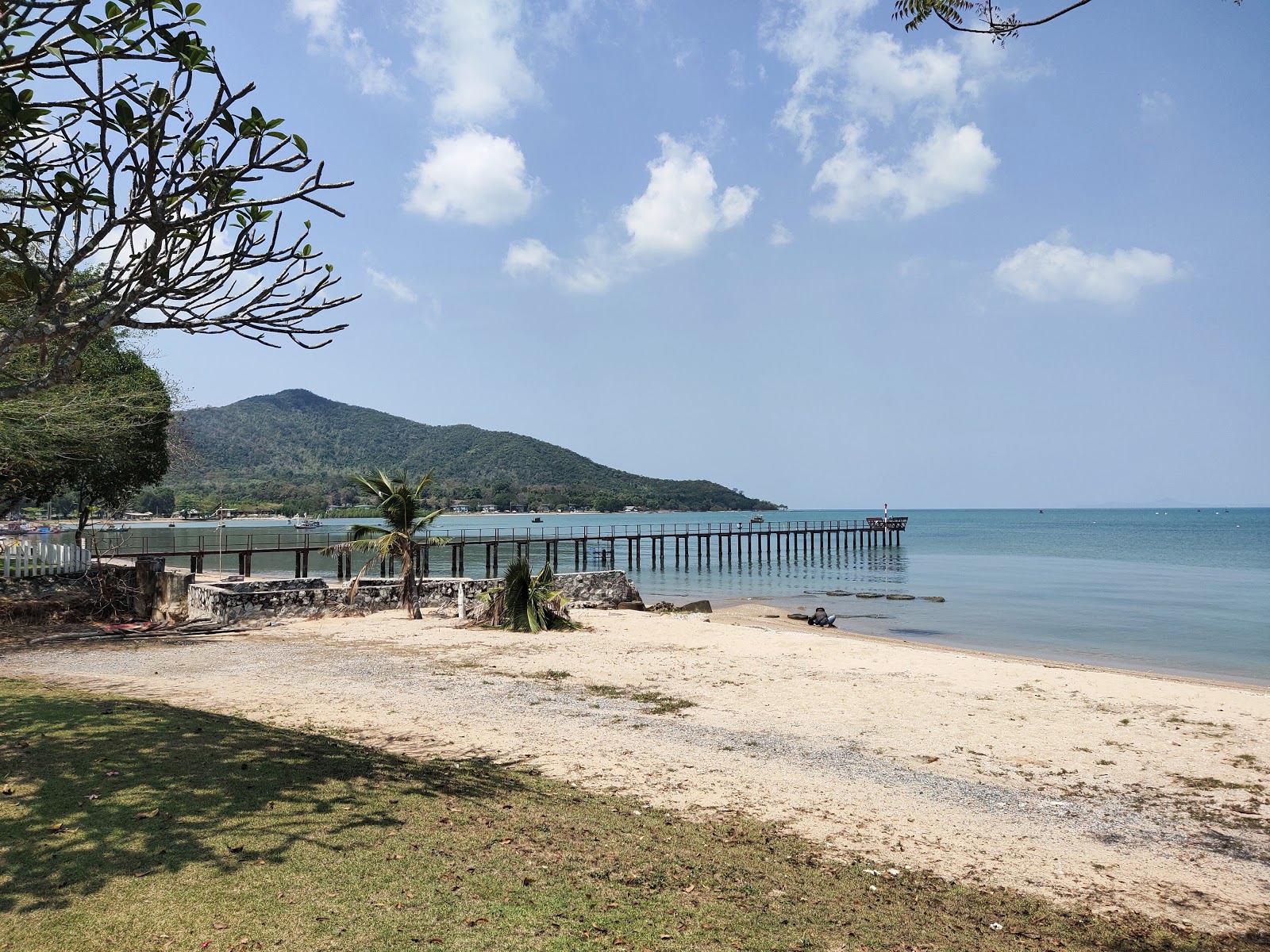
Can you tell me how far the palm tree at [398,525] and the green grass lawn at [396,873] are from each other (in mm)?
14426

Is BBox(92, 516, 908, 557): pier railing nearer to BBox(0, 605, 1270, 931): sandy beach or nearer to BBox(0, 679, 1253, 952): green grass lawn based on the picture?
BBox(0, 605, 1270, 931): sandy beach

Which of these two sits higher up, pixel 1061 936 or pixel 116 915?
pixel 116 915

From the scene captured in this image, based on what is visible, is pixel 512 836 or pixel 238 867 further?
pixel 512 836

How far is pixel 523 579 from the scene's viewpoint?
20031 mm

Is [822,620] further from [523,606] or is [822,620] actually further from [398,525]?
[398,525]

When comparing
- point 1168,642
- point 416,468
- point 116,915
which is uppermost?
point 416,468

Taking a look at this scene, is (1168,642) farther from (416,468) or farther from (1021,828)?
(416,468)

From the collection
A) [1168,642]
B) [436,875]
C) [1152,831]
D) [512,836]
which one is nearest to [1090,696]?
[1152,831]

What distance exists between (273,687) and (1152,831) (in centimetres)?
1119

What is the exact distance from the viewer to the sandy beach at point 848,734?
657 cm

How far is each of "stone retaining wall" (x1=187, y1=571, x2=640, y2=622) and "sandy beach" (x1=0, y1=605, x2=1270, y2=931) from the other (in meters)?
1.92

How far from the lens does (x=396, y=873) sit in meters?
4.75

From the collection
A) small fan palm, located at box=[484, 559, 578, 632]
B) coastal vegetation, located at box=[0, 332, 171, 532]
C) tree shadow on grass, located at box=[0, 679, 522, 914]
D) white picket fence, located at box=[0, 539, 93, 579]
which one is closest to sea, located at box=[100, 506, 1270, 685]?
coastal vegetation, located at box=[0, 332, 171, 532]

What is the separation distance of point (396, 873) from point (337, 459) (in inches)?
7156
